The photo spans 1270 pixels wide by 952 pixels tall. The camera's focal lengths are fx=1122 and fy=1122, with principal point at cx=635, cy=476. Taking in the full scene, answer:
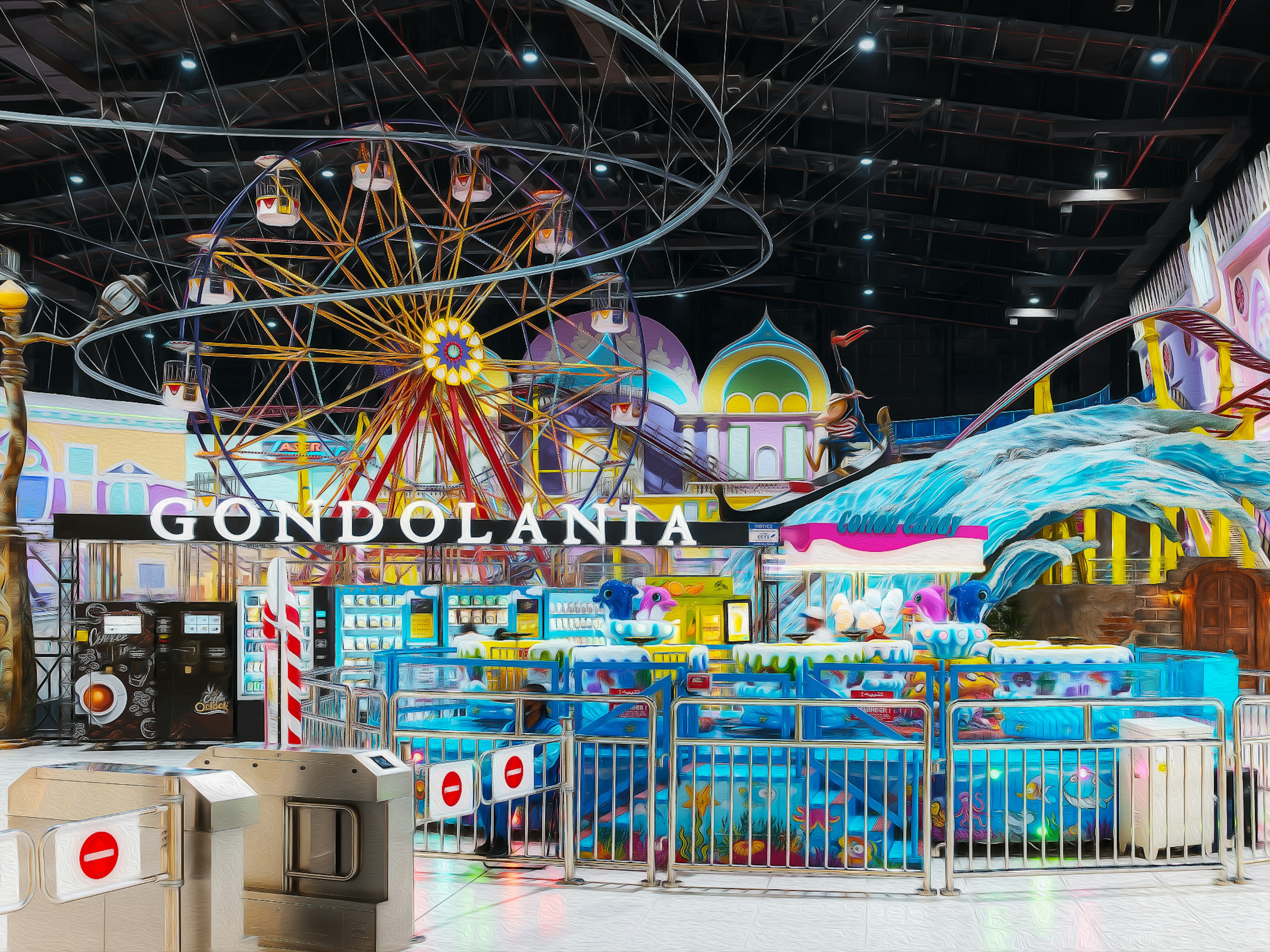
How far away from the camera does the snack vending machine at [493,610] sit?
14055 millimetres

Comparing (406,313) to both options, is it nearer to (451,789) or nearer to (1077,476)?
(1077,476)

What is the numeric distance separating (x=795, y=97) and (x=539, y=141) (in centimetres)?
584

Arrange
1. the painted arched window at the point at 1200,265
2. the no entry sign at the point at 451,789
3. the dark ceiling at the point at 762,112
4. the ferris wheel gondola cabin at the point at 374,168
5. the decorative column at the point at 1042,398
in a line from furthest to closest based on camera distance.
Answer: the decorative column at the point at 1042,398 → the painted arched window at the point at 1200,265 → the ferris wheel gondola cabin at the point at 374,168 → the dark ceiling at the point at 762,112 → the no entry sign at the point at 451,789

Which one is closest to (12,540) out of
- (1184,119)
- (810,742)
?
(810,742)

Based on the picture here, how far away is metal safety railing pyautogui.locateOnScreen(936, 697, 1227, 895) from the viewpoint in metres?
6.43

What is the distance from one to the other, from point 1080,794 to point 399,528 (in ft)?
27.6

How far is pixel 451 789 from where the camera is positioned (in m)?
5.72

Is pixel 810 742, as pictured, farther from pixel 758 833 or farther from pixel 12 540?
pixel 12 540

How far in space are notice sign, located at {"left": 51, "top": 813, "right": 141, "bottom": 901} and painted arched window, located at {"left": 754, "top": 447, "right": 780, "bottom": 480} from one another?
24.0 metres

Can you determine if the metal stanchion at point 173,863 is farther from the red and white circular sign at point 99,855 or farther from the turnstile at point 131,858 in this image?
the red and white circular sign at point 99,855

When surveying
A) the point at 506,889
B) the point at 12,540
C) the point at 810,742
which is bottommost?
the point at 506,889

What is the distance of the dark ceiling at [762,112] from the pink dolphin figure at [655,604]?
17.0 feet

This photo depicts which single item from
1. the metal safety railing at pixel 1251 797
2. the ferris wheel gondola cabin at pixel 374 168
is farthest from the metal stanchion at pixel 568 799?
the ferris wheel gondola cabin at pixel 374 168

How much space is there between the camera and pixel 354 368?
29.9 meters
